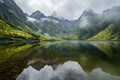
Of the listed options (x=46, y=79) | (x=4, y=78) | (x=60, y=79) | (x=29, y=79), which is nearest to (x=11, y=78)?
(x=4, y=78)

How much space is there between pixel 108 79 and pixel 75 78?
18.7ft

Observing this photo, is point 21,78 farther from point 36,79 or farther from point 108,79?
point 108,79

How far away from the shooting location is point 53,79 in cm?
3103

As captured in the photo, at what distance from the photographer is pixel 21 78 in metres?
31.2

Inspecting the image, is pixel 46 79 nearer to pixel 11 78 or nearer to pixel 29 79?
pixel 29 79

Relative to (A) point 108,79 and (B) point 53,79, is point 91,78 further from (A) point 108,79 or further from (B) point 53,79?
(B) point 53,79

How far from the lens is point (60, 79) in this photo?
3078cm

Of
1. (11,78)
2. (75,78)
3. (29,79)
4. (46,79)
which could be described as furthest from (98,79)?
(11,78)

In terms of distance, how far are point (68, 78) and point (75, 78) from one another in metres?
1.24

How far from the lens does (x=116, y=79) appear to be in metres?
31.6

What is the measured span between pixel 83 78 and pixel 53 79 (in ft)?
17.6

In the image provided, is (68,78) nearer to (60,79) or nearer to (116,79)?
(60,79)

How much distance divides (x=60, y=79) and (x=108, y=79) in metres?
8.33

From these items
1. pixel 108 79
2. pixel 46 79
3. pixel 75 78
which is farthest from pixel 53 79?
pixel 108 79
